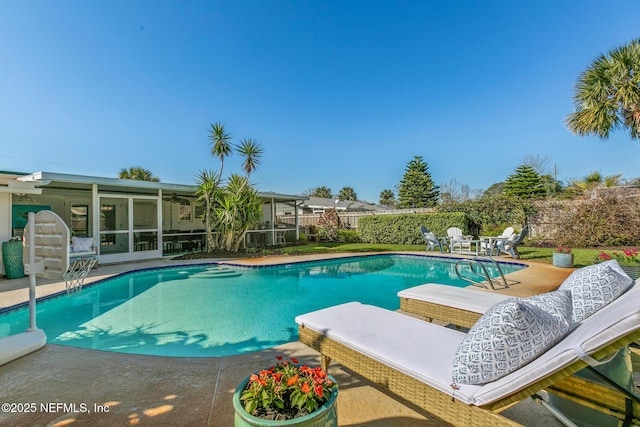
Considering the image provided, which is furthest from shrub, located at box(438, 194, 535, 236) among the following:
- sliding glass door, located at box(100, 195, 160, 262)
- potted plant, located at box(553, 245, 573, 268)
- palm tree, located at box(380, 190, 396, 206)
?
palm tree, located at box(380, 190, 396, 206)

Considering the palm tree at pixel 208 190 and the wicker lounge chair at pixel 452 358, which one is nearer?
the wicker lounge chair at pixel 452 358

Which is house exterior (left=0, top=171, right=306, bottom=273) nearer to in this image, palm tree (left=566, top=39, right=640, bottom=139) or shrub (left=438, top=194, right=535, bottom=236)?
shrub (left=438, top=194, right=535, bottom=236)

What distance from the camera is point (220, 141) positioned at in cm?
1230

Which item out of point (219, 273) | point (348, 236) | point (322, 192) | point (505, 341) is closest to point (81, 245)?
point (219, 273)

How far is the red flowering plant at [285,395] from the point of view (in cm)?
138

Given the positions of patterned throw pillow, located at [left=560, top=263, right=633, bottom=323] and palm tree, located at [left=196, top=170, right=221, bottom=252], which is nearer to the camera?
patterned throw pillow, located at [left=560, top=263, right=633, bottom=323]

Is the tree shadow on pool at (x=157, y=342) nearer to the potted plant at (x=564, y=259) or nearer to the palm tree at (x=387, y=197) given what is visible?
the potted plant at (x=564, y=259)

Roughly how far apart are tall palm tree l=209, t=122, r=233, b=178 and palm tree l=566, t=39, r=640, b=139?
43.1 feet

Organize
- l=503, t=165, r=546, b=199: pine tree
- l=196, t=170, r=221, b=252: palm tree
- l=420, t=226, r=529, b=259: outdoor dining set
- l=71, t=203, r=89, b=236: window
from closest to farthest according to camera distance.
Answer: l=420, t=226, r=529, b=259: outdoor dining set
l=196, t=170, r=221, b=252: palm tree
l=71, t=203, r=89, b=236: window
l=503, t=165, r=546, b=199: pine tree

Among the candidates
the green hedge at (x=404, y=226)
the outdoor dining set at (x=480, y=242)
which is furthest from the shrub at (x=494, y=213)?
the outdoor dining set at (x=480, y=242)

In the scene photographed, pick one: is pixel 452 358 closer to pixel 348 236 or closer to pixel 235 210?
pixel 235 210

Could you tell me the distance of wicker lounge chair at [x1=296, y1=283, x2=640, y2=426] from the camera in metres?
1.30

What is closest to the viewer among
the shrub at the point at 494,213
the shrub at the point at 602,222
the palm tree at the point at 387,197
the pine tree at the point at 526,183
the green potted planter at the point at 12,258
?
the green potted planter at the point at 12,258

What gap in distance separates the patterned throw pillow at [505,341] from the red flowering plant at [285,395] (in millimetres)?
749
